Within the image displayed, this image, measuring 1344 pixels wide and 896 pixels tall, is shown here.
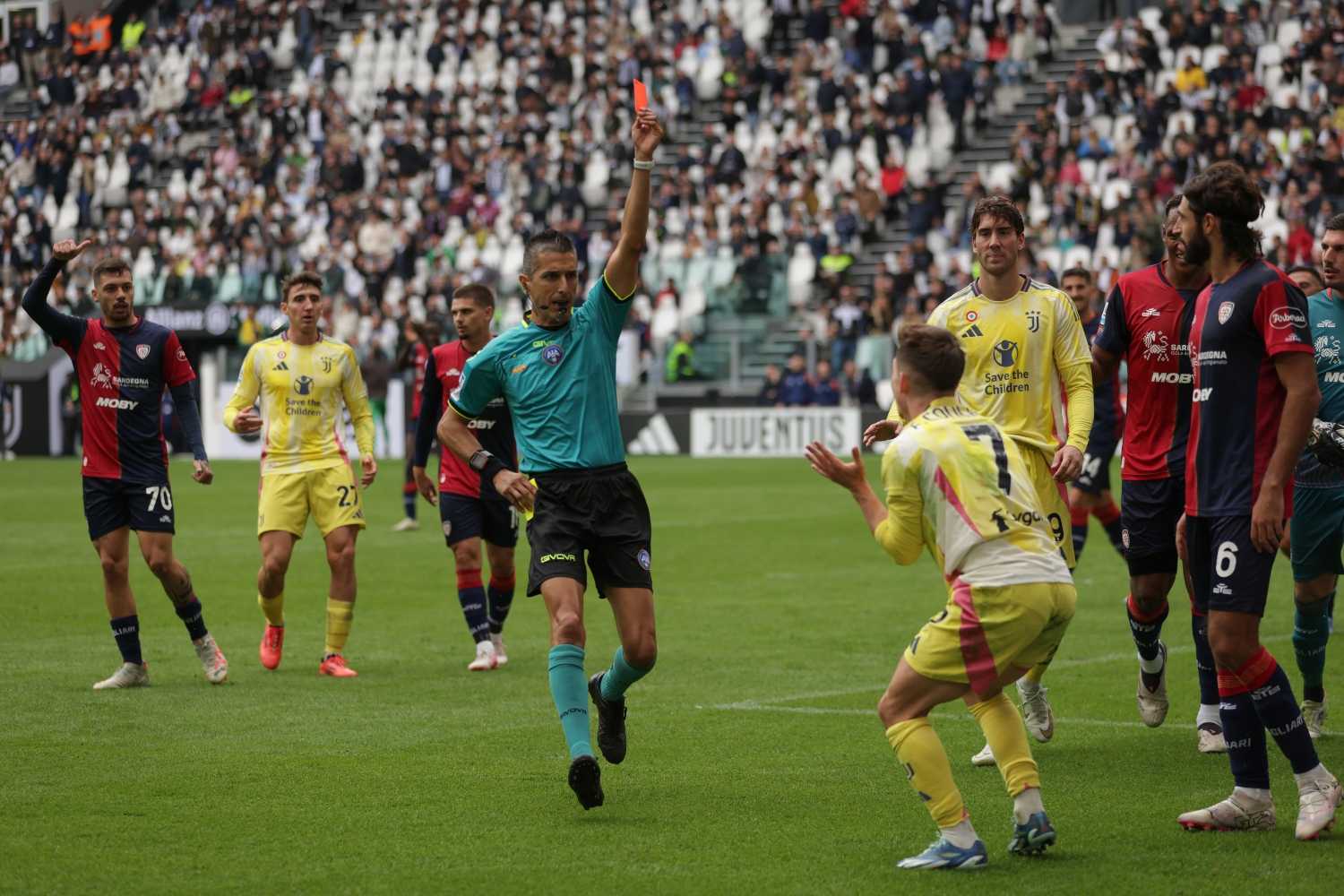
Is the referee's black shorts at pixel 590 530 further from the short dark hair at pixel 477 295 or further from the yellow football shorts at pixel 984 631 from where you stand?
the short dark hair at pixel 477 295

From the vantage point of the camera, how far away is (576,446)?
7.66m

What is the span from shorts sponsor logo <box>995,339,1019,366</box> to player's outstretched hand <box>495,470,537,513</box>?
223cm

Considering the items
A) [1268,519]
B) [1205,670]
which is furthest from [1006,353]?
[1268,519]

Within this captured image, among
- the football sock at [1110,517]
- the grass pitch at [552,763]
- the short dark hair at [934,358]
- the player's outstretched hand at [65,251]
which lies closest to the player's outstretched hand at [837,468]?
the short dark hair at [934,358]

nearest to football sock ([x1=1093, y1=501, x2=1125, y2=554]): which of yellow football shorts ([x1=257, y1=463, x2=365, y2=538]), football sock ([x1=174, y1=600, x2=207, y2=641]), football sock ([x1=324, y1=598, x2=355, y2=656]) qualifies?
yellow football shorts ([x1=257, y1=463, x2=365, y2=538])

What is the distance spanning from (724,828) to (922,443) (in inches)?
68.4

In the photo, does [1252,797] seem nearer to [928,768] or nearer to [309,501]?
[928,768]

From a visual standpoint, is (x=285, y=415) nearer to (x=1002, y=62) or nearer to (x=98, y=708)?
(x=98, y=708)

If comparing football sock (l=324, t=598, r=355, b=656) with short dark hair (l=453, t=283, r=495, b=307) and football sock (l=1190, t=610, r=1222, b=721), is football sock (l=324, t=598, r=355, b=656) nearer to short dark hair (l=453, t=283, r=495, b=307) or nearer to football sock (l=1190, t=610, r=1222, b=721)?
short dark hair (l=453, t=283, r=495, b=307)

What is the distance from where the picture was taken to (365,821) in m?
6.99

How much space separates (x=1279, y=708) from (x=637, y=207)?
10.3 feet

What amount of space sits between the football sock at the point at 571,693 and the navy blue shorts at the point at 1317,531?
352 cm

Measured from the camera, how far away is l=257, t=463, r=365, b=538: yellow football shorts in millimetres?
11586

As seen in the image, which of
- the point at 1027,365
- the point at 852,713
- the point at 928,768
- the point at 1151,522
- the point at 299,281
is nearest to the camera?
the point at 928,768
